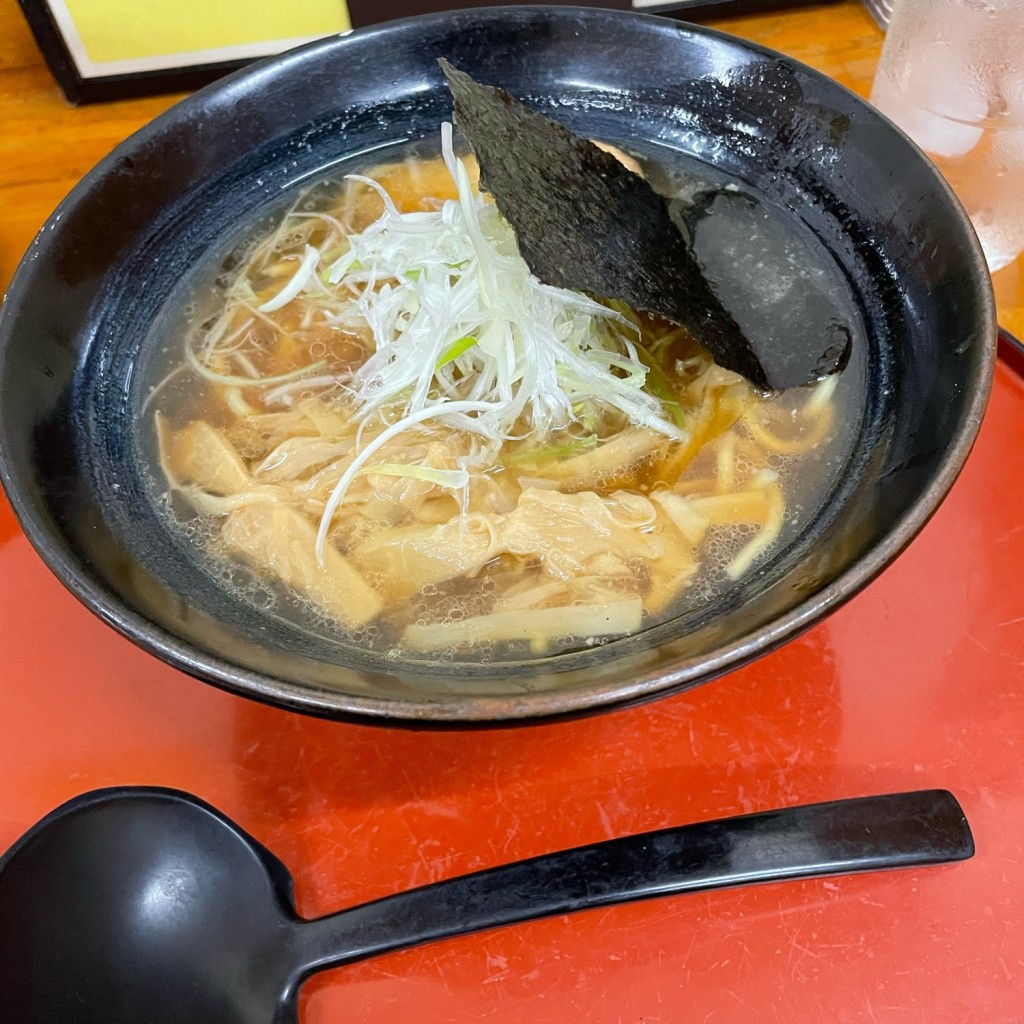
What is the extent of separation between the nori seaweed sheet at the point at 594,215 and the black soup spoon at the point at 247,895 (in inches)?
23.3

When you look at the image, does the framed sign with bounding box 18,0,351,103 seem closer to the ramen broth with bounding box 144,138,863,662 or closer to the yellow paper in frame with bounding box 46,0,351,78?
the yellow paper in frame with bounding box 46,0,351,78

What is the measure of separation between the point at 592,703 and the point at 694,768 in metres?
0.38

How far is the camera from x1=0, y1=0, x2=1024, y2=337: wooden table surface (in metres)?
2.03

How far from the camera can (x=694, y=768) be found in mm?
1109

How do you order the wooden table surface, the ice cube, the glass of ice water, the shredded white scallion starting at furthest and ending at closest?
the wooden table surface < the ice cube < the glass of ice water < the shredded white scallion

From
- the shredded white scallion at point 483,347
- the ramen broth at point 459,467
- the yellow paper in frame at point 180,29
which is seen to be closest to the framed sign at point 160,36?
the yellow paper in frame at point 180,29

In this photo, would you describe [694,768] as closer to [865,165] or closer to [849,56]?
[865,165]

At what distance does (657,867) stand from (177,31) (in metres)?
2.23

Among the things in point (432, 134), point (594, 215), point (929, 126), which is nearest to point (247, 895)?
point (594, 215)

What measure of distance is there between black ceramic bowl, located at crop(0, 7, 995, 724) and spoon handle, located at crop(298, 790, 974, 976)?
24cm

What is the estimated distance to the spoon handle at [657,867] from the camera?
3.10 feet

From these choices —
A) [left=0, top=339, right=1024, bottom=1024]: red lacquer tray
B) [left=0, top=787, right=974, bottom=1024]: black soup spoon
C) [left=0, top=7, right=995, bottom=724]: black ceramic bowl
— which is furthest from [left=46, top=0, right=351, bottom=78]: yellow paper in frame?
[left=0, top=787, right=974, bottom=1024]: black soup spoon

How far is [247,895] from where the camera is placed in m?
0.99

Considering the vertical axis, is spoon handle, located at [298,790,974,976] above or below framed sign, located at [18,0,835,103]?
below
